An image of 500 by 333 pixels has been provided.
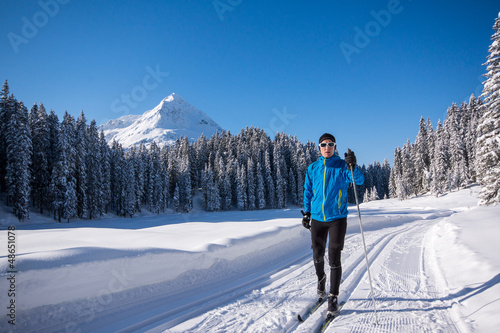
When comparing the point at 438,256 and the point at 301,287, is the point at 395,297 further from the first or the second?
the point at 438,256

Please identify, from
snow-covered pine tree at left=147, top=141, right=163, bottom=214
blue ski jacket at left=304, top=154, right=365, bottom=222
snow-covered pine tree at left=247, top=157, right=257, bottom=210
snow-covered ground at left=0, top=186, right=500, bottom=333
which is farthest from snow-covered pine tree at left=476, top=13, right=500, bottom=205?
snow-covered pine tree at left=147, top=141, right=163, bottom=214

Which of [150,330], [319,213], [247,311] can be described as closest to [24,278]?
[150,330]

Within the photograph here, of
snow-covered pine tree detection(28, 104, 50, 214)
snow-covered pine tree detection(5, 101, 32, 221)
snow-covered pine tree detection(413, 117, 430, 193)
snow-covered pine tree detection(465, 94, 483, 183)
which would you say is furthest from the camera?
snow-covered pine tree detection(413, 117, 430, 193)

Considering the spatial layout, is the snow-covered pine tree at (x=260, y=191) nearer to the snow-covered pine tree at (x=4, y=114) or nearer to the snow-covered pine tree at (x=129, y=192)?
the snow-covered pine tree at (x=129, y=192)

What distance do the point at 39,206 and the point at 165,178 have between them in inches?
993

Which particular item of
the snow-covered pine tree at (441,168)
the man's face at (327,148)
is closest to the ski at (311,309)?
the man's face at (327,148)

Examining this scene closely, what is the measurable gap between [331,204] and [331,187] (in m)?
0.28

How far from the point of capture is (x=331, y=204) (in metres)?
3.84

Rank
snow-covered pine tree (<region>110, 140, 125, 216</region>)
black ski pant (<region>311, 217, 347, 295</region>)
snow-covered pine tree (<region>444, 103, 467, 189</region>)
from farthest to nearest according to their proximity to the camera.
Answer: snow-covered pine tree (<region>444, 103, 467, 189</region>), snow-covered pine tree (<region>110, 140, 125, 216</region>), black ski pant (<region>311, 217, 347, 295</region>)

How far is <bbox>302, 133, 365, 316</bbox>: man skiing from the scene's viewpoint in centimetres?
372

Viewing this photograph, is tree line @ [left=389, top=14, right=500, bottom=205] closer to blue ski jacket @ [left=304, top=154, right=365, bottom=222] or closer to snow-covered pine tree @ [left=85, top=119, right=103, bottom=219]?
blue ski jacket @ [left=304, top=154, right=365, bottom=222]

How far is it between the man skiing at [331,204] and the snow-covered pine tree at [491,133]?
1793 centimetres

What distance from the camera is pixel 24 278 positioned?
132 inches

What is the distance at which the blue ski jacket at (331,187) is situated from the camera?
381 cm
